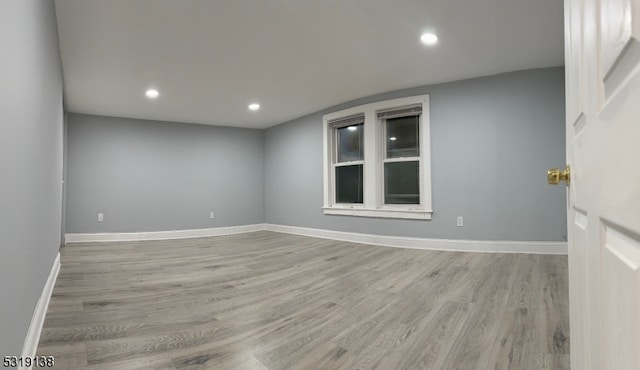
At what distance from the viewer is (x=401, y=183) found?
4512mm

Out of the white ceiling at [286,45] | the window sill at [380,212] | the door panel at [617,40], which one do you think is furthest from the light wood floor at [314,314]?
the white ceiling at [286,45]

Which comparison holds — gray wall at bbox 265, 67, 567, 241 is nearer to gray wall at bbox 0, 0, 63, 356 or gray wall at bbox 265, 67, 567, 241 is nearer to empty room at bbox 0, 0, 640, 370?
empty room at bbox 0, 0, 640, 370

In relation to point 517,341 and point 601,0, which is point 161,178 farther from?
point 601,0

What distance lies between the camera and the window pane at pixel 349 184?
502cm

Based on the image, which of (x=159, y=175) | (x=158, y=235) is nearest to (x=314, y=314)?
(x=158, y=235)

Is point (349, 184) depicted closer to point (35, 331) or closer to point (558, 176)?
point (35, 331)

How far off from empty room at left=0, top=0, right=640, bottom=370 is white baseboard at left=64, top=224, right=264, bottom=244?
0.03 meters

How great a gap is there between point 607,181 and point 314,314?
1.81m

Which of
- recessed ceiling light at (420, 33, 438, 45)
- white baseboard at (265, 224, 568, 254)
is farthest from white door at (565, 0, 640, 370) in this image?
white baseboard at (265, 224, 568, 254)

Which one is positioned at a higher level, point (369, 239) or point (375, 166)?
point (375, 166)

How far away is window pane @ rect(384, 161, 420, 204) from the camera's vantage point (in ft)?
14.3

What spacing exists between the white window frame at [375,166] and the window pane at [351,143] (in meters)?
0.12

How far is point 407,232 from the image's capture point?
4.27 m

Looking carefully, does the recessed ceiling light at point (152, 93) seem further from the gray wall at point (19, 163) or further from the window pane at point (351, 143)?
the window pane at point (351, 143)
